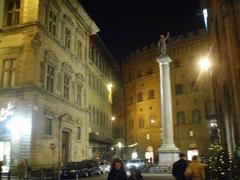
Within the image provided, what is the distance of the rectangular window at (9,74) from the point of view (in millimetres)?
27797

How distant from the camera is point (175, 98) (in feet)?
180

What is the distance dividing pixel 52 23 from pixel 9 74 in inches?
279

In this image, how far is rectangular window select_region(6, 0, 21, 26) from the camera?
2948 centimetres

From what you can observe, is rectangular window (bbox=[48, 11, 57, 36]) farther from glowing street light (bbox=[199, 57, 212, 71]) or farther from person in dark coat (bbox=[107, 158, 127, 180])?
person in dark coat (bbox=[107, 158, 127, 180])

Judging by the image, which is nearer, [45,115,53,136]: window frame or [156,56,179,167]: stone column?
[45,115,53,136]: window frame

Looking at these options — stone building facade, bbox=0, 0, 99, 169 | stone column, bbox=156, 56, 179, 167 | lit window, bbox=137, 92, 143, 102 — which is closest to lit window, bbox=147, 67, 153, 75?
lit window, bbox=137, 92, 143, 102

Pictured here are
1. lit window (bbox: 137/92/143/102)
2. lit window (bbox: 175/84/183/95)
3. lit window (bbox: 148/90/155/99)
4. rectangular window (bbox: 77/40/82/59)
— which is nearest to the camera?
rectangular window (bbox: 77/40/82/59)

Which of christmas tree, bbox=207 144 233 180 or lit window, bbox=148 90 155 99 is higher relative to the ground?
lit window, bbox=148 90 155 99

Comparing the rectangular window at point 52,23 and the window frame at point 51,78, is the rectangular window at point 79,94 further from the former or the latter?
the rectangular window at point 52,23

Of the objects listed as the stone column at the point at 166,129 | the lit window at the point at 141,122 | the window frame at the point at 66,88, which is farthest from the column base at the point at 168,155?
the lit window at the point at 141,122

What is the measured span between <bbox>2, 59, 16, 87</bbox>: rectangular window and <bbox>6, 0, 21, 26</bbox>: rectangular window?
149 inches

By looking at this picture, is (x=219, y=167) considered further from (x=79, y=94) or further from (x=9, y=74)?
(x=79, y=94)

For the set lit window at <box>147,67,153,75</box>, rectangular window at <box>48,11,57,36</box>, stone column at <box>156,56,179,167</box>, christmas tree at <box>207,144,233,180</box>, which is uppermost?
lit window at <box>147,67,153,75</box>

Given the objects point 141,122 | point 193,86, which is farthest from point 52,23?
point 141,122
